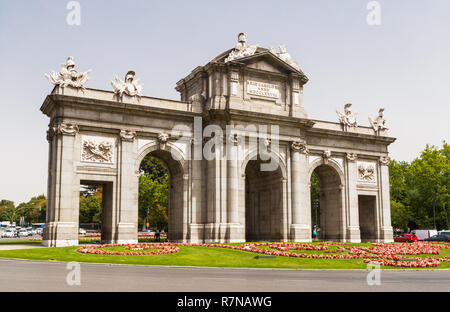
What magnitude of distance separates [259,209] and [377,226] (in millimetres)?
14108

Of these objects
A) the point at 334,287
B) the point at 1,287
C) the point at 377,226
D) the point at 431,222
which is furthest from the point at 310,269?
the point at 431,222

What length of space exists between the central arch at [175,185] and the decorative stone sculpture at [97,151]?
8.57ft

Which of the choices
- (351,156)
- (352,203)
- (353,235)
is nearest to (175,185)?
(352,203)

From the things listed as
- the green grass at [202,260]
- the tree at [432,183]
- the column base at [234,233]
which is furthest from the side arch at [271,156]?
the tree at [432,183]

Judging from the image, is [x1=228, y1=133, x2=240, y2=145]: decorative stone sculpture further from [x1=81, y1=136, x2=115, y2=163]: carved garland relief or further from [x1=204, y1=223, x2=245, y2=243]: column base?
[x1=81, y1=136, x2=115, y2=163]: carved garland relief

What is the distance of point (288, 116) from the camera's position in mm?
45469

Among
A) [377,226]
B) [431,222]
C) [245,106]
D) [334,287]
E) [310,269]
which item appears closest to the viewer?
[334,287]

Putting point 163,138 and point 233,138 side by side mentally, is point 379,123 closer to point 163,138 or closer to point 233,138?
point 233,138

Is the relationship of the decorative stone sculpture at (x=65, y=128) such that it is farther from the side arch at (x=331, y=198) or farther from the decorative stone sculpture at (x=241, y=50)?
the side arch at (x=331, y=198)

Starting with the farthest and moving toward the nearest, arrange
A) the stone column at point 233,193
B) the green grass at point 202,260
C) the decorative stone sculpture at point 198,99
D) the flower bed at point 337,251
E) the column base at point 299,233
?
the column base at point 299,233
the decorative stone sculpture at point 198,99
the stone column at point 233,193
the flower bed at point 337,251
the green grass at point 202,260

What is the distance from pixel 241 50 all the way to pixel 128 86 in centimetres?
1101

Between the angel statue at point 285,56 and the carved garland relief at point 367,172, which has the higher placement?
the angel statue at point 285,56

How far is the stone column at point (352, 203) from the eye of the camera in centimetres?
5029
